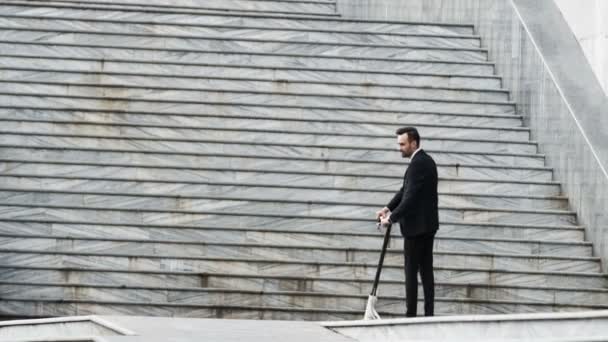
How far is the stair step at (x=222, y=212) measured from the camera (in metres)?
13.8

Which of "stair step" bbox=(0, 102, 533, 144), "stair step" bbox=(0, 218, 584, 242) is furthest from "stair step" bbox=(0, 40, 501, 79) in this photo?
"stair step" bbox=(0, 218, 584, 242)

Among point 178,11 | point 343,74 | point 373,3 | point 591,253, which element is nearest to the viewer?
point 591,253

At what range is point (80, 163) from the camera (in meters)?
14.4

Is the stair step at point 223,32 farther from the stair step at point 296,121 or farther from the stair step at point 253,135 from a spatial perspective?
the stair step at point 253,135

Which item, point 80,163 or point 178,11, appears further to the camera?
point 178,11

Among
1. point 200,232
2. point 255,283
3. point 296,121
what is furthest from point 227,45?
point 255,283

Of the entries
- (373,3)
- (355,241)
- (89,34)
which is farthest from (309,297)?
(373,3)

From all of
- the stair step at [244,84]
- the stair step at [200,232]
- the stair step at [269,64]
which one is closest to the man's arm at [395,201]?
the stair step at [200,232]

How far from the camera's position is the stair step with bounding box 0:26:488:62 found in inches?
645

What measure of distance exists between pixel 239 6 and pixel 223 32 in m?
2.00

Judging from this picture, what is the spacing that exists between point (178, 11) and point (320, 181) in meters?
3.93

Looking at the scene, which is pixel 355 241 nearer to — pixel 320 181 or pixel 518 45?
pixel 320 181

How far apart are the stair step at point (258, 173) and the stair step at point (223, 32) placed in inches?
95.6

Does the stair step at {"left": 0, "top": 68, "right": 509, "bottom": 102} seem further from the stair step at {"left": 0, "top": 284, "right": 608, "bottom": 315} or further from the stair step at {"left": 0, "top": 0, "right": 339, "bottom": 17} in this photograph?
the stair step at {"left": 0, "top": 284, "right": 608, "bottom": 315}
